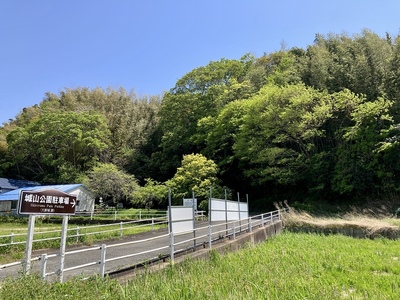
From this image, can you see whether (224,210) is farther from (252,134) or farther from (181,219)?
(252,134)

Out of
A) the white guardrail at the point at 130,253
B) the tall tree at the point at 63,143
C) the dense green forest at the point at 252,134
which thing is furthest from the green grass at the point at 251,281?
the tall tree at the point at 63,143

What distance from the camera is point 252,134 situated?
25.8 meters

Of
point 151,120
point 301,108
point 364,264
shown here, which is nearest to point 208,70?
point 151,120

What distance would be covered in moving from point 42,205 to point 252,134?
74.1 feet

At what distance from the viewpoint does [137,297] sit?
3971 mm

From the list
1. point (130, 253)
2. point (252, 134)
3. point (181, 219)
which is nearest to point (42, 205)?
point (181, 219)

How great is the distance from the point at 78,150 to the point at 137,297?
119 ft

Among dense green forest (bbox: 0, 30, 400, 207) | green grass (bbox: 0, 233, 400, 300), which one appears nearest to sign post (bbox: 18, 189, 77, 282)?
green grass (bbox: 0, 233, 400, 300)

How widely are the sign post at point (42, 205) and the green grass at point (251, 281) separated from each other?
62 centimetres

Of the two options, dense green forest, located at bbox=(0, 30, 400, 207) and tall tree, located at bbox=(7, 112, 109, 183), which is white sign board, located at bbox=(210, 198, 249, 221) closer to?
dense green forest, located at bbox=(0, 30, 400, 207)

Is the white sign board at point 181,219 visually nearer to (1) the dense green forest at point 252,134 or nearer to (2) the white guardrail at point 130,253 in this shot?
(2) the white guardrail at point 130,253

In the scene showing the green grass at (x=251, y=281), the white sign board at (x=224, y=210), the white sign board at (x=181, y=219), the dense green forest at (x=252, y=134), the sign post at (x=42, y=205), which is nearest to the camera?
the green grass at (x=251, y=281)

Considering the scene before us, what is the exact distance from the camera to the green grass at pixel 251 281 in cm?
374

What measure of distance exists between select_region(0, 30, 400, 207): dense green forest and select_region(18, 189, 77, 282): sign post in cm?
1966
